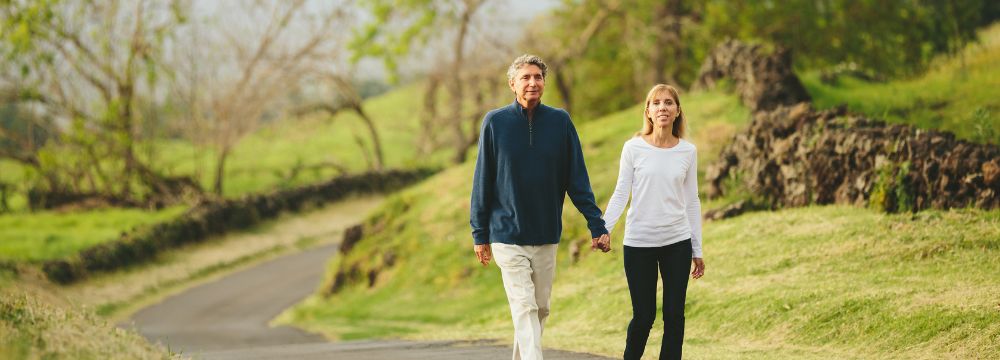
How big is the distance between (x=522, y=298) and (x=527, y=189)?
0.77m

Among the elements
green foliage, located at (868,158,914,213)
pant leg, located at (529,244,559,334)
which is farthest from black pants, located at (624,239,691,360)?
green foliage, located at (868,158,914,213)

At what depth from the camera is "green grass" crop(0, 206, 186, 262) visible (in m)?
39.6

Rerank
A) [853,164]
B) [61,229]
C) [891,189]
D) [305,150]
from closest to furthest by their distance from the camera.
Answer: [891,189]
[853,164]
[61,229]
[305,150]

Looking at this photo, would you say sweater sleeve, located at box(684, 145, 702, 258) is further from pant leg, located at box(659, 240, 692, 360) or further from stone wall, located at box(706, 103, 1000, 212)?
stone wall, located at box(706, 103, 1000, 212)

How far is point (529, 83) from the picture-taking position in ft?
27.0

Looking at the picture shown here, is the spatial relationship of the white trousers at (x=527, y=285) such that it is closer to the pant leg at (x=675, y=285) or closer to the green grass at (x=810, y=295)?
the pant leg at (x=675, y=285)

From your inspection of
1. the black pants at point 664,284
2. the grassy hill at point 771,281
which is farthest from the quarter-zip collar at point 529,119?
the grassy hill at point 771,281

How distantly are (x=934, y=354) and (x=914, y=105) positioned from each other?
13.8 meters

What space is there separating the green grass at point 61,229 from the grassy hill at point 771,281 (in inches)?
567

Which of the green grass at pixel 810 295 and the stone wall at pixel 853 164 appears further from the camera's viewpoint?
the stone wall at pixel 853 164

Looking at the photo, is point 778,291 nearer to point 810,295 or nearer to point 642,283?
point 810,295

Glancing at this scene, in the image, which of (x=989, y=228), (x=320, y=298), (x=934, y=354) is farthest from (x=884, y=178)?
(x=320, y=298)

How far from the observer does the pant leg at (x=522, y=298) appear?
8.25 m

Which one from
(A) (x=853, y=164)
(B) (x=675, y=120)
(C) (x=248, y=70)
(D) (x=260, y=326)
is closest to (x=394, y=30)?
(C) (x=248, y=70)
